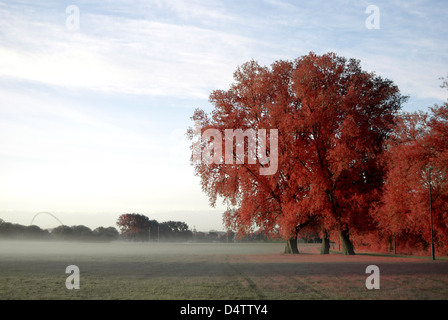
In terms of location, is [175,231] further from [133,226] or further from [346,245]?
[346,245]

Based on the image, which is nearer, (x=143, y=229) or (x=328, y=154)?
(x=328, y=154)

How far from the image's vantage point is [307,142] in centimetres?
4334

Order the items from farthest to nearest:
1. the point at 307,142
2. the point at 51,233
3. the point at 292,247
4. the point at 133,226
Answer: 1. the point at 133,226
2. the point at 51,233
3. the point at 292,247
4. the point at 307,142

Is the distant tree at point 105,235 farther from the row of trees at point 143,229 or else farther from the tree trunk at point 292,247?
the tree trunk at point 292,247

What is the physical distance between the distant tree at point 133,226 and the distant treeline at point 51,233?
8.41m

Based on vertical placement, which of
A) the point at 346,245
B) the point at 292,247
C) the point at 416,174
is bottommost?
the point at 292,247

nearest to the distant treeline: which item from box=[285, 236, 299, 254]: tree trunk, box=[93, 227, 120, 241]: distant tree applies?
box=[93, 227, 120, 241]: distant tree

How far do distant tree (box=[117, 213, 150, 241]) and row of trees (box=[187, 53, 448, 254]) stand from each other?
13600 centimetres

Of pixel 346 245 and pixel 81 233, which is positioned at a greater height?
pixel 346 245

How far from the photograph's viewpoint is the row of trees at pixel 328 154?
38.8 metres

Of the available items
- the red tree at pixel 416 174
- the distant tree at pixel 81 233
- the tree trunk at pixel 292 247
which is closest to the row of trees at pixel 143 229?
the distant tree at pixel 81 233

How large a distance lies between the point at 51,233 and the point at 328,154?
447 feet

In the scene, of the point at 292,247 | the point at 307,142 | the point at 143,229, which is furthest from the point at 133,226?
the point at 307,142
